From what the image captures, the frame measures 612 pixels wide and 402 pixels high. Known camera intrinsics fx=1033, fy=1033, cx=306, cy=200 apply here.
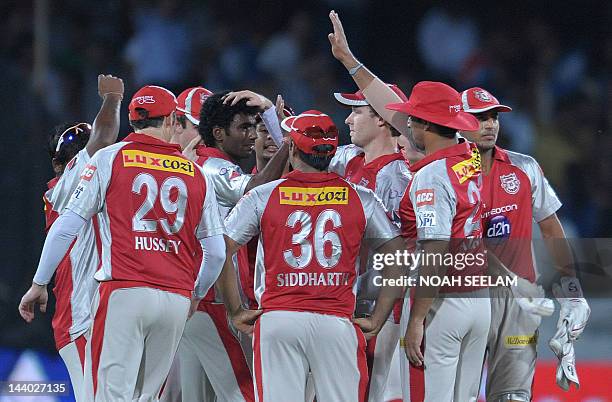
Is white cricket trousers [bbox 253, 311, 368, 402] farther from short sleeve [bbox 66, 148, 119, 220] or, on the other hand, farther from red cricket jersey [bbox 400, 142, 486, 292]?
short sleeve [bbox 66, 148, 119, 220]

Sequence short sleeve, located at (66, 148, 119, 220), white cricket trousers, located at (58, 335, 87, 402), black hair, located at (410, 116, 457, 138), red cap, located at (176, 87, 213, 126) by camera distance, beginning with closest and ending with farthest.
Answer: short sleeve, located at (66, 148, 119, 220), black hair, located at (410, 116, 457, 138), white cricket trousers, located at (58, 335, 87, 402), red cap, located at (176, 87, 213, 126)

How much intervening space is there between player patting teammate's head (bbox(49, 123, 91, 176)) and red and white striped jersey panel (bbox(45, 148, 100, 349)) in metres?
0.21

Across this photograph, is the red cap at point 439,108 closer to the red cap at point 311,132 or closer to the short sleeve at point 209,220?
the red cap at point 311,132

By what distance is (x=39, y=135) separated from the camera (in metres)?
5.84

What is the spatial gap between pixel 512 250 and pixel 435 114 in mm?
786

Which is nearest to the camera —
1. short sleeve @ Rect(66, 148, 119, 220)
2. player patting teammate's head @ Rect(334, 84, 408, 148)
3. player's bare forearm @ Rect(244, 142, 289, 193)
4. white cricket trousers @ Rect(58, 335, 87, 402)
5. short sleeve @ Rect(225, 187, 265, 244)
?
short sleeve @ Rect(66, 148, 119, 220)

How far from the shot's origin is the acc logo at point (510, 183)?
14.0 feet

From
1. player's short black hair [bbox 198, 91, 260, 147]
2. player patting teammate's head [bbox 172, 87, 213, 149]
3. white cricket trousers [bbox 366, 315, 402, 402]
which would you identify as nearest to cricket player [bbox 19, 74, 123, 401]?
player's short black hair [bbox 198, 91, 260, 147]

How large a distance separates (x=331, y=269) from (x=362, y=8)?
100 inches

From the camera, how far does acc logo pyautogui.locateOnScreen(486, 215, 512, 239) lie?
167 inches

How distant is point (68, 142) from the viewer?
453cm

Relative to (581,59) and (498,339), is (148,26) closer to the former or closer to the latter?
(581,59)

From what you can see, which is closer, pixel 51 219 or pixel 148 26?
pixel 51 219

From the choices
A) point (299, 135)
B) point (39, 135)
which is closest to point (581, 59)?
point (299, 135)
